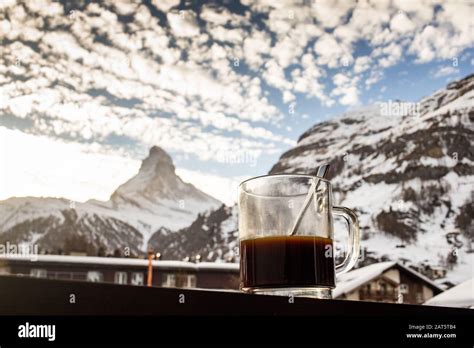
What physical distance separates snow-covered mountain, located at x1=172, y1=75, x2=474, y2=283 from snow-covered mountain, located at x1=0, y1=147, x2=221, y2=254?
1045 centimetres

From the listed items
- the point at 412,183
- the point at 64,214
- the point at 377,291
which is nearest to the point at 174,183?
the point at 64,214

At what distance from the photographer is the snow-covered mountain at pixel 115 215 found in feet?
135

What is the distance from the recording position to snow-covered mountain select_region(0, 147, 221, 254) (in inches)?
1614

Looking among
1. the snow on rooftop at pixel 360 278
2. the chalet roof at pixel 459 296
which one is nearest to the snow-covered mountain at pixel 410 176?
the snow on rooftop at pixel 360 278

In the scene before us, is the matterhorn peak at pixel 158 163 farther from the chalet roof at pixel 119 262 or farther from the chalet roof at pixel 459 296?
the chalet roof at pixel 459 296

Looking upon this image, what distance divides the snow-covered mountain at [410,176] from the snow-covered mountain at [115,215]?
10449mm

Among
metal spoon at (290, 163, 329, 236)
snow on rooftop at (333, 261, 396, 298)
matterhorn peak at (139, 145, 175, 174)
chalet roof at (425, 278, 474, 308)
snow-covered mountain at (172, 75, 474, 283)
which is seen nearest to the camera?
metal spoon at (290, 163, 329, 236)

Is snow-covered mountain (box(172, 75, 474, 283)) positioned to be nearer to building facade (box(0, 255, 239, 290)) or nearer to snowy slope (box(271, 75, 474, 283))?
snowy slope (box(271, 75, 474, 283))

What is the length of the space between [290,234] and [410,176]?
38.0 metres

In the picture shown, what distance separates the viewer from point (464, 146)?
36750 millimetres

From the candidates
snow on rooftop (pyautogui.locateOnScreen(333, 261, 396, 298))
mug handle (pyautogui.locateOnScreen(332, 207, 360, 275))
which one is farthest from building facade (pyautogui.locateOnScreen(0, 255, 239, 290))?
mug handle (pyautogui.locateOnScreen(332, 207, 360, 275))

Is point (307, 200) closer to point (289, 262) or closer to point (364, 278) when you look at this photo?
point (289, 262)

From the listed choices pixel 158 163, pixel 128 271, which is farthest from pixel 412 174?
pixel 158 163

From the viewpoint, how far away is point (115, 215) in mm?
54375
